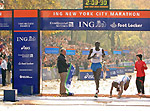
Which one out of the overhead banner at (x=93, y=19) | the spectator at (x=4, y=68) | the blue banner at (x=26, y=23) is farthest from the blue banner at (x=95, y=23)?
the spectator at (x=4, y=68)

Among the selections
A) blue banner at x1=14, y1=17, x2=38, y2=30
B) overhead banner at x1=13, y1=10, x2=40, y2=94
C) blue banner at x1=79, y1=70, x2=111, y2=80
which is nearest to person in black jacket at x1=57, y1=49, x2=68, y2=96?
overhead banner at x1=13, y1=10, x2=40, y2=94

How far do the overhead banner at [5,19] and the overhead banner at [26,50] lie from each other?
25 cm

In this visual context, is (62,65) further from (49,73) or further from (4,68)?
(49,73)

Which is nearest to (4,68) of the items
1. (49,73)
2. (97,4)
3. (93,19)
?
(49,73)

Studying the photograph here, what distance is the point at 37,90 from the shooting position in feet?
52.2

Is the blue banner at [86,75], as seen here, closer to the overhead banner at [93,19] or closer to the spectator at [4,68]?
the spectator at [4,68]

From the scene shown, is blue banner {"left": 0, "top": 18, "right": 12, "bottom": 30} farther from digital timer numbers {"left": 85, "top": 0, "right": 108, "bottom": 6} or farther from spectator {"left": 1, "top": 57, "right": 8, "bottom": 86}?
spectator {"left": 1, "top": 57, "right": 8, "bottom": 86}

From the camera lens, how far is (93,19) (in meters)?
15.9

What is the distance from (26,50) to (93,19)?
2.73m

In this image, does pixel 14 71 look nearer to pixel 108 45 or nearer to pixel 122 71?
pixel 122 71

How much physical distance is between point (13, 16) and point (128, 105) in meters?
5.55

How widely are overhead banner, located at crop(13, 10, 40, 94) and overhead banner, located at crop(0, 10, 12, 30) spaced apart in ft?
0.81

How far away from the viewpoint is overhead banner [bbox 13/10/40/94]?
15883mm
